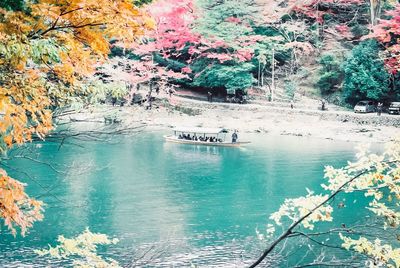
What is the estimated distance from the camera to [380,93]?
88.7ft

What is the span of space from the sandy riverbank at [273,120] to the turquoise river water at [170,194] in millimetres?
1901

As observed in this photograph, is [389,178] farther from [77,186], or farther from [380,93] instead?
[380,93]

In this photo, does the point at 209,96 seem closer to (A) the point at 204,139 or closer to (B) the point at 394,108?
(A) the point at 204,139

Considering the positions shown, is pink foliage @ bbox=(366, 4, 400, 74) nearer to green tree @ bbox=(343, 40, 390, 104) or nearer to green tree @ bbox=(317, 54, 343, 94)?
green tree @ bbox=(343, 40, 390, 104)

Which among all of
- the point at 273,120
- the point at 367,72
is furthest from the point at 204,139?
the point at 367,72

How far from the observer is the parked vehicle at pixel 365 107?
26938 millimetres

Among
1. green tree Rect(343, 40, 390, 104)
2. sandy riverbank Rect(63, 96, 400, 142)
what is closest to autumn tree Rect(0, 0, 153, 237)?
sandy riverbank Rect(63, 96, 400, 142)

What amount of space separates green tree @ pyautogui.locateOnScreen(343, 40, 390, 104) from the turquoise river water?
5.18 metres

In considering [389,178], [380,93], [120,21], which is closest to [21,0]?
[120,21]

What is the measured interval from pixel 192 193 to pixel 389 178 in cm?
1276

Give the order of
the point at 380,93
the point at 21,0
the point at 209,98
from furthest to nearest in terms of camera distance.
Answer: the point at 209,98 < the point at 380,93 < the point at 21,0

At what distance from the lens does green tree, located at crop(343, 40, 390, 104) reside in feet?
88.0

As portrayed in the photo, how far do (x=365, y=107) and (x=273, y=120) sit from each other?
237 inches

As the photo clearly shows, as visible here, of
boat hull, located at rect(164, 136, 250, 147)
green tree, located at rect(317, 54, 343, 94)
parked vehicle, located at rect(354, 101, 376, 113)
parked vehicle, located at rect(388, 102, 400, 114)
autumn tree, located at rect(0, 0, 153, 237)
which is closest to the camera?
autumn tree, located at rect(0, 0, 153, 237)
